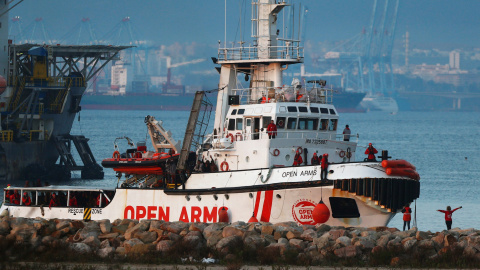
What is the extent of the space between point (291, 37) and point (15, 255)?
16.5 metres

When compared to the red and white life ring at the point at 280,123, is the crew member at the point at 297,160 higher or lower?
lower

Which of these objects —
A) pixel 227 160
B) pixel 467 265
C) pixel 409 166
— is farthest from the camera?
pixel 227 160

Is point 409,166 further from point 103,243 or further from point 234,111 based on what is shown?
point 103,243

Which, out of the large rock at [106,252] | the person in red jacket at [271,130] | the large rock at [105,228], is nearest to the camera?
the large rock at [106,252]

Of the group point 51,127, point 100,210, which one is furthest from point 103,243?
point 51,127

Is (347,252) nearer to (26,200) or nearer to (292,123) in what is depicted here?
(292,123)

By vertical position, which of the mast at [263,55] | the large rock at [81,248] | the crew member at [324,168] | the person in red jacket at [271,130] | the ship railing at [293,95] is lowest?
the large rock at [81,248]

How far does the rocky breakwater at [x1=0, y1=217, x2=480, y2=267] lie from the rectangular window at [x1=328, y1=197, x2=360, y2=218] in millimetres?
2462

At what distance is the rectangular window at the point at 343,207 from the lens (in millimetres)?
30953

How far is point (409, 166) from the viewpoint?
102 feet

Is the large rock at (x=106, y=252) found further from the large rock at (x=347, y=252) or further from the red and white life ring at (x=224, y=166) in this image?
the red and white life ring at (x=224, y=166)

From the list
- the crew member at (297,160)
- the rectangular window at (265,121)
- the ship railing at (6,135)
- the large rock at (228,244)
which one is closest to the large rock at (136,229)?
the large rock at (228,244)

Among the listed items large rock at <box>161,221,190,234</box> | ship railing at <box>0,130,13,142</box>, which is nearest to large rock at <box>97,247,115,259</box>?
large rock at <box>161,221,190,234</box>

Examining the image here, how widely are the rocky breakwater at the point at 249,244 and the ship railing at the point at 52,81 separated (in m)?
41.4
